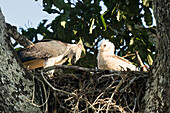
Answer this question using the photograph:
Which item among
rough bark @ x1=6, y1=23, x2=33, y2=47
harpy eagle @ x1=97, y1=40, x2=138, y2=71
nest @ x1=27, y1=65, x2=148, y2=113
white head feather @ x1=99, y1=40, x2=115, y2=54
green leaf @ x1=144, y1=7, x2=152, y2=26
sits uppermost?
green leaf @ x1=144, y1=7, x2=152, y2=26

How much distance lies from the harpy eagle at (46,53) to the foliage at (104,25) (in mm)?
171

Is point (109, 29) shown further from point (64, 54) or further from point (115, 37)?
point (64, 54)

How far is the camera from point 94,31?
18.1 feet

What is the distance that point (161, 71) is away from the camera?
A: 3049 mm

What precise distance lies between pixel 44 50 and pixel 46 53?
7 centimetres

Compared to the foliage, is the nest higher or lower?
lower

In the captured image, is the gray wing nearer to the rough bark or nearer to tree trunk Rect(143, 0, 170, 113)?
the rough bark

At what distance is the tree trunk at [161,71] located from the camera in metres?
2.96

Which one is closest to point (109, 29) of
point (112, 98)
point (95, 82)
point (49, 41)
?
point (49, 41)

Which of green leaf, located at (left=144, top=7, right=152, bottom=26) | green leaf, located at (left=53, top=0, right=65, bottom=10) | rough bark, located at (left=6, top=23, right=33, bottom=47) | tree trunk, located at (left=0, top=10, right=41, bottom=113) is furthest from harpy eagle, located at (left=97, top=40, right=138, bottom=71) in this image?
tree trunk, located at (left=0, top=10, right=41, bottom=113)

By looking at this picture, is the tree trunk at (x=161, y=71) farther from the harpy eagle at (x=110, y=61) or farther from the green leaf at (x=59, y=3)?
the green leaf at (x=59, y=3)

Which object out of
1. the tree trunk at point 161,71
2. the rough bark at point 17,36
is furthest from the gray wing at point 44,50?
the tree trunk at point 161,71

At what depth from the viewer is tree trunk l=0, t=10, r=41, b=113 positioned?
2.94 m

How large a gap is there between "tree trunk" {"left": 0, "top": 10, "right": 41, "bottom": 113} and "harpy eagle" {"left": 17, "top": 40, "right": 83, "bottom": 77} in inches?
86.1
